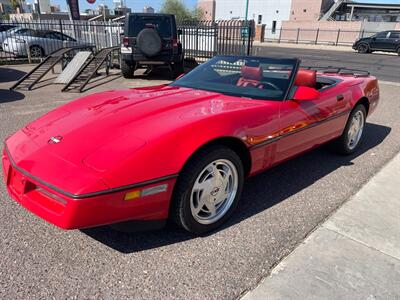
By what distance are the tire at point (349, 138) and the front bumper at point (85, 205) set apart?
9.35 feet

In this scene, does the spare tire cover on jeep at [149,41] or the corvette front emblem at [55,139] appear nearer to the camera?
the corvette front emblem at [55,139]

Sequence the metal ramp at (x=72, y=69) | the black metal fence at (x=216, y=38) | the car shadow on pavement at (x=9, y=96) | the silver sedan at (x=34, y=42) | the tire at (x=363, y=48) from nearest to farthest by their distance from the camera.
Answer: the car shadow on pavement at (x=9, y=96)
the metal ramp at (x=72, y=69)
the black metal fence at (x=216, y=38)
the silver sedan at (x=34, y=42)
the tire at (x=363, y=48)

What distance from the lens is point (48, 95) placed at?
320 inches

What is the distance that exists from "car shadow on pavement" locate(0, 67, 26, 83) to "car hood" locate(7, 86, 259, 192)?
8.46m

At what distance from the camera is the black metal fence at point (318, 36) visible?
38.4m

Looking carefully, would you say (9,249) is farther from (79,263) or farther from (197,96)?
(197,96)

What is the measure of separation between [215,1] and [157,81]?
6600 centimetres

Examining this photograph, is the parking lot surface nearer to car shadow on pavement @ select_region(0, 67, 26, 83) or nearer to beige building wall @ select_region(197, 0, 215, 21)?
car shadow on pavement @ select_region(0, 67, 26, 83)

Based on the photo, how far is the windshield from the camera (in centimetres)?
331

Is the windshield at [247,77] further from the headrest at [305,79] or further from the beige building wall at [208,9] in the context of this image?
the beige building wall at [208,9]

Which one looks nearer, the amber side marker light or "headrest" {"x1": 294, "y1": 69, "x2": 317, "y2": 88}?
the amber side marker light

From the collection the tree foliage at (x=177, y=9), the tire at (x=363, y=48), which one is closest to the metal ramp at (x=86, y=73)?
the tire at (x=363, y=48)

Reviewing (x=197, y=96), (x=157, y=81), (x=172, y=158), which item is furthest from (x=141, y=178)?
(x=157, y=81)

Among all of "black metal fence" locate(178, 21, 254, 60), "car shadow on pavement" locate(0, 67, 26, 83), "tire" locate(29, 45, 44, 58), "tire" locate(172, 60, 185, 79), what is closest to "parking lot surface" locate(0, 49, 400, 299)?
"car shadow on pavement" locate(0, 67, 26, 83)
